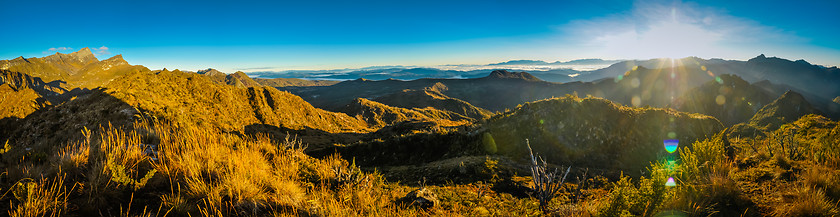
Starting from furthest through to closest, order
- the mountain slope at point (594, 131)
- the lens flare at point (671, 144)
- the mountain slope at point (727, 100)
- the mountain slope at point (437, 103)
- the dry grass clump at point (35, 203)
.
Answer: the mountain slope at point (437, 103) < the mountain slope at point (727, 100) < the lens flare at point (671, 144) < the mountain slope at point (594, 131) < the dry grass clump at point (35, 203)

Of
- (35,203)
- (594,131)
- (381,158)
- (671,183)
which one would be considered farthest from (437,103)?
(35,203)

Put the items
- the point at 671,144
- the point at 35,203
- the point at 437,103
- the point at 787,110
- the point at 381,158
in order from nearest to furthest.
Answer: the point at 35,203 → the point at 671,144 → the point at 381,158 → the point at 787,110 → the point at 437,103

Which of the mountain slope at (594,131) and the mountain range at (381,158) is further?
the mountain slope at (594,131)

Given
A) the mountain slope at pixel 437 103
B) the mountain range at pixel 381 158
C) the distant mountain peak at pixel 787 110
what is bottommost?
the mountain slope at pixel 437 103

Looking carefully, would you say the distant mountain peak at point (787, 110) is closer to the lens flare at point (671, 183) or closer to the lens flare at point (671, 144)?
the lens flare at point (671, 144)

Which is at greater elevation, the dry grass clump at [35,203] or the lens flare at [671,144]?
the dry grass clump at [35,203]

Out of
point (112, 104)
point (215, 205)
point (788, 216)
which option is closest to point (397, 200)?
point (215, 205)

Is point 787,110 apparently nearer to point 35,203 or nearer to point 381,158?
point 381,158

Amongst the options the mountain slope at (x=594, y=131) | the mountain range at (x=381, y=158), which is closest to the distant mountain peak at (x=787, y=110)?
the mountain range at (x=381, y=158)

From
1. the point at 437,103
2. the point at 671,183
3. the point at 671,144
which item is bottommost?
the point at 437,103

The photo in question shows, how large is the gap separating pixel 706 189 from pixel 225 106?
51954 millimetres

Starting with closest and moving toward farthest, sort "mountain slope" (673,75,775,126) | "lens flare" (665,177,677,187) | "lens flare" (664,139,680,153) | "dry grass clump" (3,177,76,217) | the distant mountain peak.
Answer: "dry grass clump" (3,177,76,217) → "lens flare" (665,177,677,187) → "lens flare" (664,139,680,153) → the distant mountain peak → "mountain slope" (673,75,775,126)

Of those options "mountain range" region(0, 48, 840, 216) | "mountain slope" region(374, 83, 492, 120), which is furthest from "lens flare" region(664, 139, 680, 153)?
"mountain slope" region(374, 83, 492, 120)

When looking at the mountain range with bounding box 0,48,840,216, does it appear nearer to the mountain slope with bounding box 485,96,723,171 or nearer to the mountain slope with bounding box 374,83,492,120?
the mountain slope with bounding box 485,96,723,171
